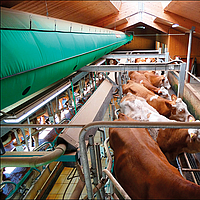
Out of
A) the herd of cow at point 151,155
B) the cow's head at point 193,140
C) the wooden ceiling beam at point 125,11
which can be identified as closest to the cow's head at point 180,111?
the herd of cow at point 151,155

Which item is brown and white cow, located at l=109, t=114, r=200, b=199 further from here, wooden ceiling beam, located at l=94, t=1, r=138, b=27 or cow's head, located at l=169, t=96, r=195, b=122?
wooden ceiling beam, located at l=94, t=1, r=138, b=27

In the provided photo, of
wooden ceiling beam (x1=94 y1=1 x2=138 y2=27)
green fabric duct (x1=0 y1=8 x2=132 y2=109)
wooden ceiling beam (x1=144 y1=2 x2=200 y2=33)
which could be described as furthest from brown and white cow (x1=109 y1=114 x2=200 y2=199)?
wooden ceiling beam (x1=94 y1=1 x2=138 y2=27)

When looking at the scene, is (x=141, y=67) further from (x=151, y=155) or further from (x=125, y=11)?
(x=125, y=11)

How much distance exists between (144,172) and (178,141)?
44.3 inches

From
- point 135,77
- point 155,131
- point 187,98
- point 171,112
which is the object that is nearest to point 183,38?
point 135,77

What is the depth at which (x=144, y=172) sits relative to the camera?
207 cm

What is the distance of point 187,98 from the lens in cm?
564

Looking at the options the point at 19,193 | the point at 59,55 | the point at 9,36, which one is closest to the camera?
the point at 9,36

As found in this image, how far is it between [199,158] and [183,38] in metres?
9.36

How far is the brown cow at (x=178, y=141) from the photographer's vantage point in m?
2.67

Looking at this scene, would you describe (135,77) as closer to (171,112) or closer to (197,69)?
(171,112)

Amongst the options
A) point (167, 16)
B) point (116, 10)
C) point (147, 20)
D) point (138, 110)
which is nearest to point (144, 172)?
point (138, 110)

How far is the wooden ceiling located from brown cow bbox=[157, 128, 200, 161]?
2.58 metres

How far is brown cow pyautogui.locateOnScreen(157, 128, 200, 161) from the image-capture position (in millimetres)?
2672
